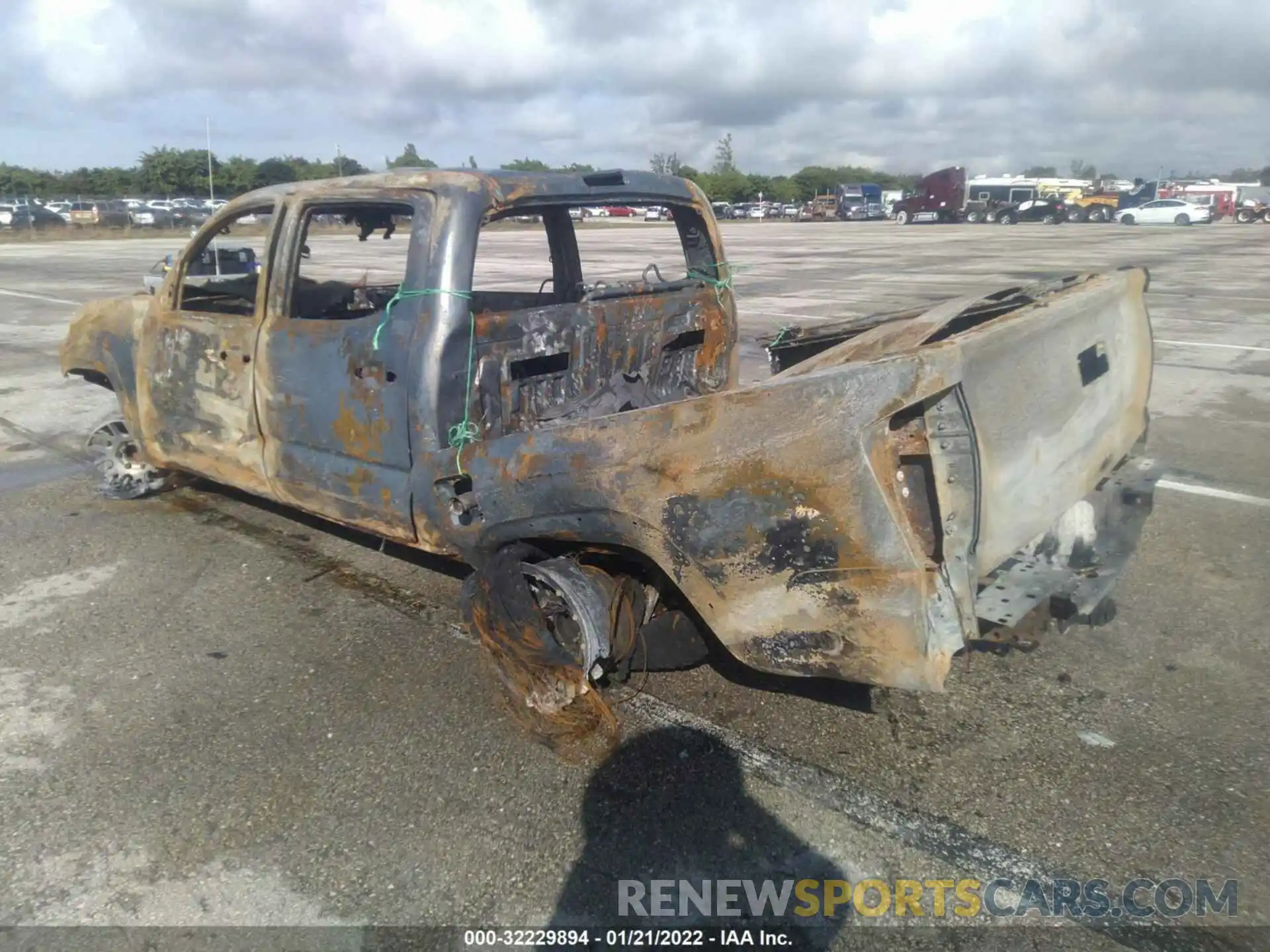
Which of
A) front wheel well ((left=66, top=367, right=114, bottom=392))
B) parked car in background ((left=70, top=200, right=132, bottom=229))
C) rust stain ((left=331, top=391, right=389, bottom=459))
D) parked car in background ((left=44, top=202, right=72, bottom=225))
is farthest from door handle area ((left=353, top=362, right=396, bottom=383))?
parked car in background ((left=44, top=202, right=72, bottom=225))

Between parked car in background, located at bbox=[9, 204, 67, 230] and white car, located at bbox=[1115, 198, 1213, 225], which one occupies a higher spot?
parked car in background, located at bbox=[9, 204, 67, 230]

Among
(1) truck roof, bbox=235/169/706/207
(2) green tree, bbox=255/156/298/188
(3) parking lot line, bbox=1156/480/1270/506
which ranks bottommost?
(3) parking lot line, bbox=1156/480/1270/506

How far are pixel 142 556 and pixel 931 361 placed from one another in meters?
4.16

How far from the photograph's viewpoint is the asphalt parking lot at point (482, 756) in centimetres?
261

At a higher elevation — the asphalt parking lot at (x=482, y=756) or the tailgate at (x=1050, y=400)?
the tailgate at (x=1050, y=400)

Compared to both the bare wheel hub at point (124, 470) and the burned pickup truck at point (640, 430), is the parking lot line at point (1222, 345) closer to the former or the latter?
the burned pickup truck at point (640, 430)

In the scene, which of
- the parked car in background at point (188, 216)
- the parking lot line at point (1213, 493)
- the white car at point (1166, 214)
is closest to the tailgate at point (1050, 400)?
the parking lot line at point (1213, 493)

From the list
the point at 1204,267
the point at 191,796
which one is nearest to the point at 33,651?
the point at 191,796

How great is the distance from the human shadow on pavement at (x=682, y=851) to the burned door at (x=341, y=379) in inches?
55.0

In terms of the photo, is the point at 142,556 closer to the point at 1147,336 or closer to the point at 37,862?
the point at 37,862

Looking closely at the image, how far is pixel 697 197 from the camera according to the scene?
15.7 ft

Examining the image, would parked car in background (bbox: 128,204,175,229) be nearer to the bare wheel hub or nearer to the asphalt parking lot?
the bare wheel hub

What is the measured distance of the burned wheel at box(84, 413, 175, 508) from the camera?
18.4ft

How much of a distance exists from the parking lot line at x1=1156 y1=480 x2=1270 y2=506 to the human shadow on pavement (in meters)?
3.78
